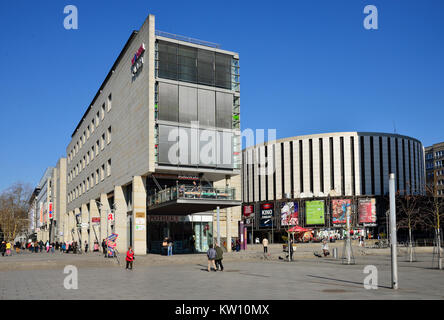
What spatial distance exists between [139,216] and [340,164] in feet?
283

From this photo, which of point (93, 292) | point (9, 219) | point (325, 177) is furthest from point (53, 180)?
point (93, 292)

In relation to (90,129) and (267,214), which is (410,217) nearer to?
(90,129)

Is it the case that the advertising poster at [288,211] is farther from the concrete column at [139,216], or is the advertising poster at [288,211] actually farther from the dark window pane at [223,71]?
the concrete column at [139,216]

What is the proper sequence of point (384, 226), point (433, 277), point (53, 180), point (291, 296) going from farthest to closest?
1. point (53, 180)
2. point (384, 226)
3. point (433, 277)
4. point (291, 296)

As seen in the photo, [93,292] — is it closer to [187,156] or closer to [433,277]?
[433,277]

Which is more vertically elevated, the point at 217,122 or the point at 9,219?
the point at 217,122

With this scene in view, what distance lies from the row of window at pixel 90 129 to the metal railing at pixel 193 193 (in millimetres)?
21325

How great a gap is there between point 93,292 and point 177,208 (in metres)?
27.9

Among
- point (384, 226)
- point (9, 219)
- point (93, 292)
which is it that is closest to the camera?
point (93, 292)

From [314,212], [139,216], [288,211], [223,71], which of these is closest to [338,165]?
[314,212]

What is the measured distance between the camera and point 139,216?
44.4 meters

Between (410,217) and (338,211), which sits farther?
(338,211)

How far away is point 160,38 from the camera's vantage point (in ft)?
144

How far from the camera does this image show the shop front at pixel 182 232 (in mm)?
49344
